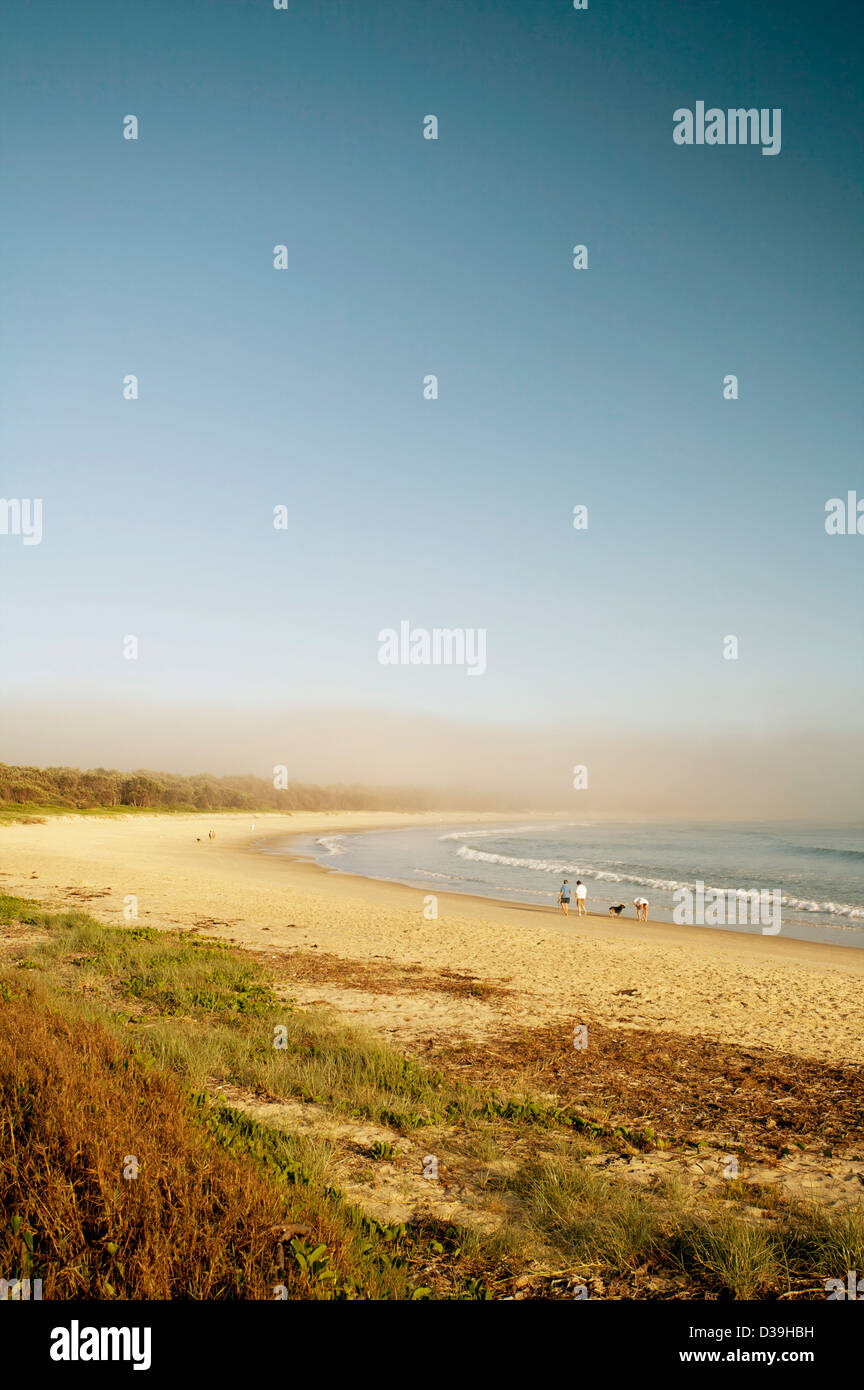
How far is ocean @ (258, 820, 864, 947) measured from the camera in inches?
1189

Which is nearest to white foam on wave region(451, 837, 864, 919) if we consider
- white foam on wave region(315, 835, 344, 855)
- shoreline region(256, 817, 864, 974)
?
shoreline region(256, 817, 864, 974)

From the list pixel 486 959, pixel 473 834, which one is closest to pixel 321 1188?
pixel 486 959

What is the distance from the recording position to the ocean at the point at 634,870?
3020cm

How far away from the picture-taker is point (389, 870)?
4225cm

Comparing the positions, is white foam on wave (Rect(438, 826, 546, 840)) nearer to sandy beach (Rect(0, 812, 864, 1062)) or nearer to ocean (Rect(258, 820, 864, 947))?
ocean (Rect(258, 820, 864, 947))

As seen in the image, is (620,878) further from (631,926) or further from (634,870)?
(631,926)

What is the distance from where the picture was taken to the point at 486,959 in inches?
643

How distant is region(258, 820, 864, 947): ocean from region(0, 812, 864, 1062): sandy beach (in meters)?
4.46

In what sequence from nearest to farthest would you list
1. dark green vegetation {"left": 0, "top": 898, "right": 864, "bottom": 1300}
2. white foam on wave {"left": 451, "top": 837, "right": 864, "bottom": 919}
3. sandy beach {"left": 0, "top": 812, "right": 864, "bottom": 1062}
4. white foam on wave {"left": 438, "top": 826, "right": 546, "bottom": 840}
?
dark green vegetation {"left": 0, "top": 898, "right": 864, "bottom": 1300} < sandy beach {"left": 0, "top": 812, "right": 864, "bottom": 1062} < white foam on wave {"left": 451, "top": 837, "right": 864, "bottom": 919} < white foam on wave {"left": 438, "top": 826, "right": 546, "bottom": 840}

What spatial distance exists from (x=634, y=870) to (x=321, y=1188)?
1711 inches
